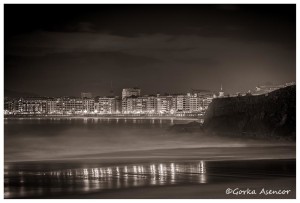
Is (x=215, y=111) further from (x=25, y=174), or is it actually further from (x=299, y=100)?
(x=25, y=174)

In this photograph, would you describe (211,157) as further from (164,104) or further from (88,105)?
(88,105)

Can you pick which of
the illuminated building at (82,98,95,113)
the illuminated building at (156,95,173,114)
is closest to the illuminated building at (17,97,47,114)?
the illuminated building at (82,98,95,113)

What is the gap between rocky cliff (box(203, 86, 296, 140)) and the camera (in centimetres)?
2002

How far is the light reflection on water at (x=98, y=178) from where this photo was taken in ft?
32.6

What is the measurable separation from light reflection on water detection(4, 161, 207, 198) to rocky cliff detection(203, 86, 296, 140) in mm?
8428

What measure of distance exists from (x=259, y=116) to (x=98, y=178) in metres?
13.7

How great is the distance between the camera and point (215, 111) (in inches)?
1163

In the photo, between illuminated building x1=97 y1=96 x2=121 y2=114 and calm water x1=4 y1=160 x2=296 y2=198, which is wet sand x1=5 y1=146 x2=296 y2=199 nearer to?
calm water x1=4 y1=160 x2=296 y2=198

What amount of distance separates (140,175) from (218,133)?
14.3 meters

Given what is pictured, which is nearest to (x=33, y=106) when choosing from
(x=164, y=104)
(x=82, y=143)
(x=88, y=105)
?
(x=88, y=105)

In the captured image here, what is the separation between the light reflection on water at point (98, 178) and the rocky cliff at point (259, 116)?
843 centimetres

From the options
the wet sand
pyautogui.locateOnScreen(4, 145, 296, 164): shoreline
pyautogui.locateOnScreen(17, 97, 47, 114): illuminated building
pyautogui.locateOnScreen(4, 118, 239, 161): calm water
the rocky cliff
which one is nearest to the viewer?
the wet sand

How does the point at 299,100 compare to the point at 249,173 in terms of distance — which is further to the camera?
the point at 299,100

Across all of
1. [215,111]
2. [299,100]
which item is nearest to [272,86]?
[215,111]
